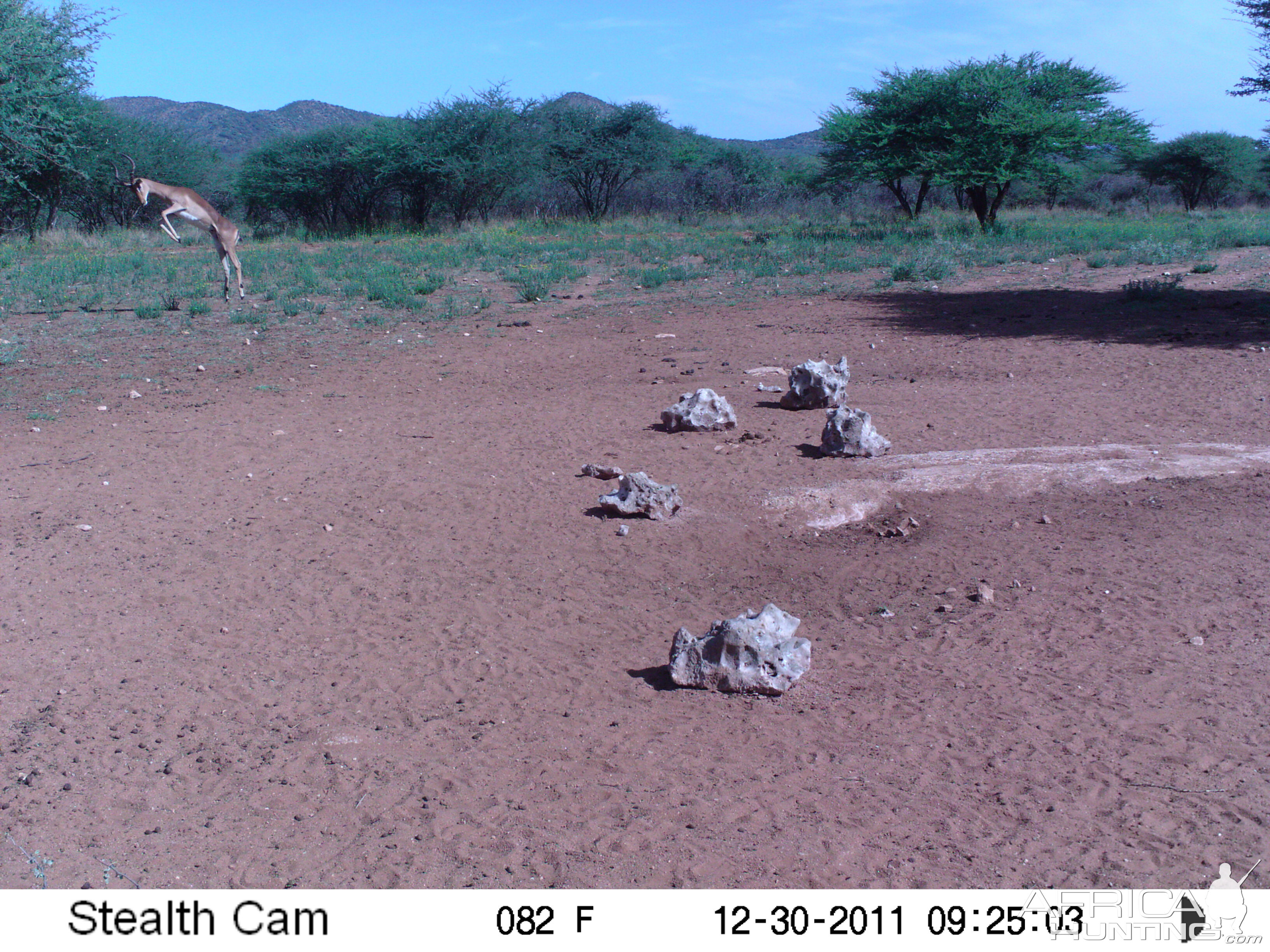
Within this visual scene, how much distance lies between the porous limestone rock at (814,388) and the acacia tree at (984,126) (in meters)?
16.0

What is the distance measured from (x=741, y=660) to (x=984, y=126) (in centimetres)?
2216

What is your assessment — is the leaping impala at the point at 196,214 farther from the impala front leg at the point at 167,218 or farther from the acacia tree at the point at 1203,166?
the acacia tree at the point at 1203,166

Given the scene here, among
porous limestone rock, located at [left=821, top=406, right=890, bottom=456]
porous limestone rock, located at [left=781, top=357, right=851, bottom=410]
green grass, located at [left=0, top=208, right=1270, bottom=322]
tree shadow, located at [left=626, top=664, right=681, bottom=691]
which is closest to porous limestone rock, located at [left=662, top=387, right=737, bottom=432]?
porous limestone rock, located at [left=781, top=357, right=851, bottom=410]

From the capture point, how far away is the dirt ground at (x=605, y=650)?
2.98 metres

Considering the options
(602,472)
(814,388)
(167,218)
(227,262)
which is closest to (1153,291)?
(814,388)

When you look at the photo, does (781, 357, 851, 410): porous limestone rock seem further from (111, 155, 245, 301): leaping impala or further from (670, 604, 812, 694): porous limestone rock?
(111, 155, 245, 301): leaping impala

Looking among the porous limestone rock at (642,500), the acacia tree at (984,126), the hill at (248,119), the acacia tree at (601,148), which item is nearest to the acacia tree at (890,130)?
the acacia tree at (984,126)

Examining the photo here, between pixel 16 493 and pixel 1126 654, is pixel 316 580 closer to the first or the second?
pixel 16 493

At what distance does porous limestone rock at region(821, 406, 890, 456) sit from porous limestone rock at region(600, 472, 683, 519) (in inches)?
62.2

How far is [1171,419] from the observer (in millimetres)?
7461

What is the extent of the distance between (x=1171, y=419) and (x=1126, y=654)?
13.7 feet

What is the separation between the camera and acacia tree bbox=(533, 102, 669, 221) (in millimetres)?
34844

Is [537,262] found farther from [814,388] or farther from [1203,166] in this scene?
[1203,166]

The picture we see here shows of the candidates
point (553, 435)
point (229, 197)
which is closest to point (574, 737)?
point (553, 435)
